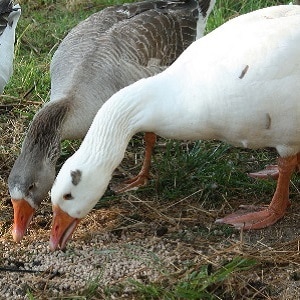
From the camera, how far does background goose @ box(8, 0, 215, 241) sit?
4.59 metres

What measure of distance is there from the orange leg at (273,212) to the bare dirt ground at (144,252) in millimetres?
55

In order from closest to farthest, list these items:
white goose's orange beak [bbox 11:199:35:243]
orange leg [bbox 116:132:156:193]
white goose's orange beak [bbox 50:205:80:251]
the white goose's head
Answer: the white goose's head → white goose's orange beak [bbox 50:205:80:251] → white goose's orange beak [bbox 11:199:35:243] → orange leg [bbox 116:132:156:193]

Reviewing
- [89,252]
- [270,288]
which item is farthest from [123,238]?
[270,288]

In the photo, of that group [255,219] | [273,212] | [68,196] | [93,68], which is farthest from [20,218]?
[273,212]

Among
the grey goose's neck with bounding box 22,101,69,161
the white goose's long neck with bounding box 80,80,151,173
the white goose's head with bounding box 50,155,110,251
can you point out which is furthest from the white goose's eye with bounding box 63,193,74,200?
the grey goose's neck with bounding box 22,101,69,161

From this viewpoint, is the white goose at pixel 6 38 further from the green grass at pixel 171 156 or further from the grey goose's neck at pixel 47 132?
the grey goose's neck at pixel 47 132

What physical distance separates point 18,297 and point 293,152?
6.24ft

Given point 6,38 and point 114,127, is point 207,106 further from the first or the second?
point 6,38

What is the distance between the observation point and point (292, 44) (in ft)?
13.8

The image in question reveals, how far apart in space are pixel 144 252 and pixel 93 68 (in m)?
1.55

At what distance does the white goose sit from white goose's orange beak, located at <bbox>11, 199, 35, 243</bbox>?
1710mm

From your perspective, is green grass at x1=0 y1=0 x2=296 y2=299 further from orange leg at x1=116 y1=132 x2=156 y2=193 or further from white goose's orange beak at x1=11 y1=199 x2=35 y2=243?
white goose's orange beak at x1=11 y1=199 x2=35 y2=243

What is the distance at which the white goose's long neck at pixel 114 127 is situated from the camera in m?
4.25

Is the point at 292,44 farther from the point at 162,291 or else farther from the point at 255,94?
the point at 162,291
